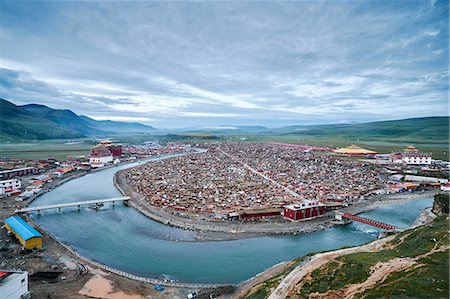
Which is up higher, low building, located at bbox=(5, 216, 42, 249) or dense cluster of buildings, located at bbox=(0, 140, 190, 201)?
dense cluster of buildings, located at bbox=(0, 140, 190, 201)

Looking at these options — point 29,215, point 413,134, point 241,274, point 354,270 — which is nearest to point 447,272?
point 354,270

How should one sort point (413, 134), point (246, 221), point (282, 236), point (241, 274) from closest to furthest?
1. point (241, 274)
2. point (282, 236)
3. point (246, 221)
4. point (413, 134)

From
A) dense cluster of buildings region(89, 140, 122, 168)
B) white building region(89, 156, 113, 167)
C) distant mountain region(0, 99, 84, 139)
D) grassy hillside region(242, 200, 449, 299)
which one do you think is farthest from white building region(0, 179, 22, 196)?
distant mountain region(0, 99, 84, 139)

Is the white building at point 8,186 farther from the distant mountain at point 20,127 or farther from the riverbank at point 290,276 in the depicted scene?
the distant mountain at point 20,127

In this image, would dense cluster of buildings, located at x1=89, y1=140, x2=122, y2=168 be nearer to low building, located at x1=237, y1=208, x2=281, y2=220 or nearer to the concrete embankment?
low building, located at x1=237, y1=208, x2=281, y2=220

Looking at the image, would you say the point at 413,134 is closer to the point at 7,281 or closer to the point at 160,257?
the point at 160,257

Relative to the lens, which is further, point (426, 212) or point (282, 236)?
point (426, 212)
